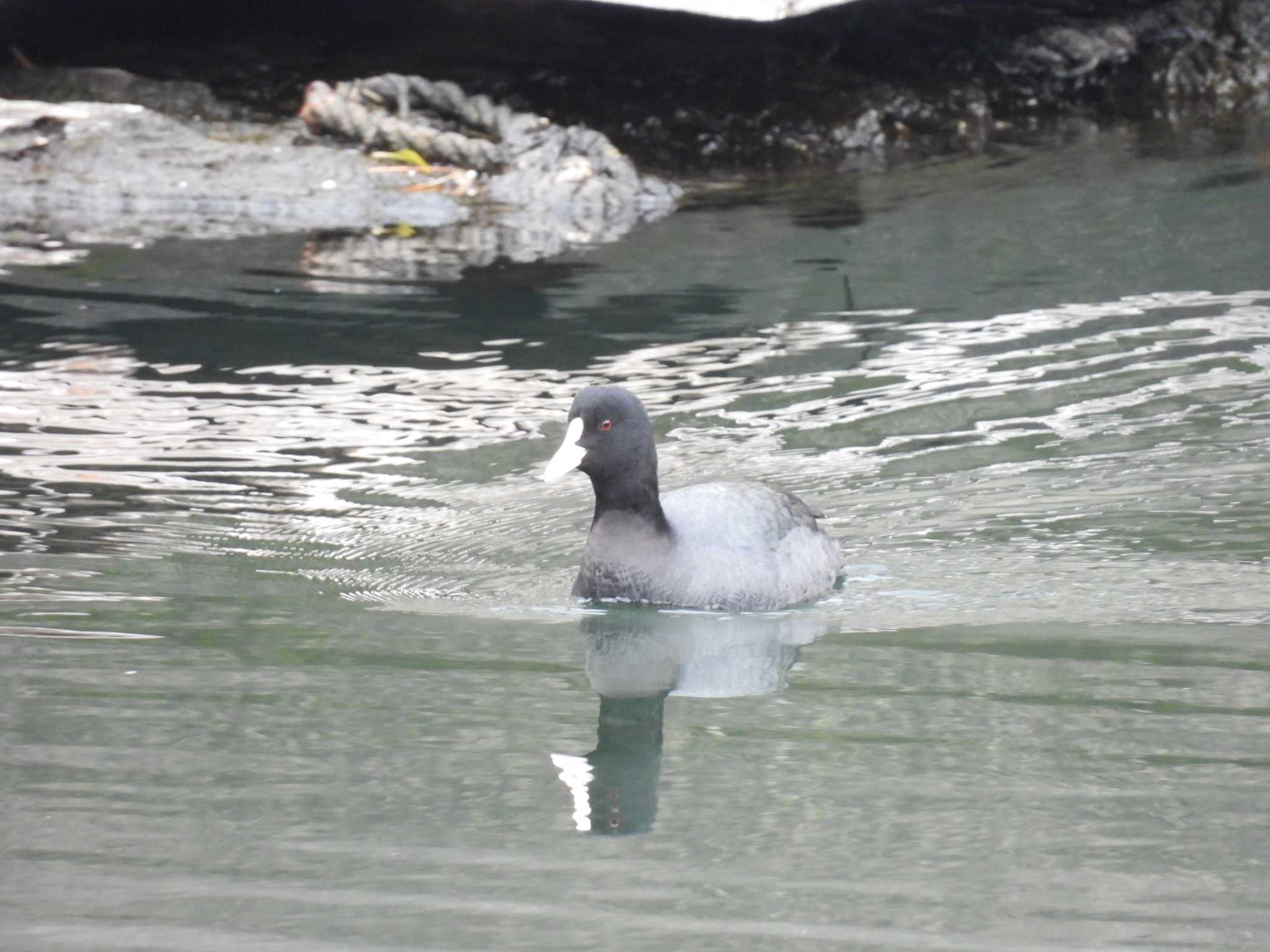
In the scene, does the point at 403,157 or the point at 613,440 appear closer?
the point at 613,440

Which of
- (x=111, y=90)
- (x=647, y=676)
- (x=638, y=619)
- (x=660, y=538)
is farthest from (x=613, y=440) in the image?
(x=111, y=90)

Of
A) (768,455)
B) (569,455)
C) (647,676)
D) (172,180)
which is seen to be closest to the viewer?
(647,676)

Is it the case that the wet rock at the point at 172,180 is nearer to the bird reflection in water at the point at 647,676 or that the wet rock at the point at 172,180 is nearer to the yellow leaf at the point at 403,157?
the yellow leaf at the point at 403,157

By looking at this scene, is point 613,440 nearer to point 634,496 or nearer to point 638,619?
point 634,496

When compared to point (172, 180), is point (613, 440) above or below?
below

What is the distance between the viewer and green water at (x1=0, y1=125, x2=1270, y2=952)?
3.97m

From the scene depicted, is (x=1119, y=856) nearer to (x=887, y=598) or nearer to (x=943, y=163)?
(x=887, y=598)

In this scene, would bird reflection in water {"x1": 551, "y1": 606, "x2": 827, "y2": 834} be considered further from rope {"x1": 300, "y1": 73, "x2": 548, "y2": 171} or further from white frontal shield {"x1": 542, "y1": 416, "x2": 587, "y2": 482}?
rope {"x1": 300, "y1": 73, "x2": 548, "y2": 171}

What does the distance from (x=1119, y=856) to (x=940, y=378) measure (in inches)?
180

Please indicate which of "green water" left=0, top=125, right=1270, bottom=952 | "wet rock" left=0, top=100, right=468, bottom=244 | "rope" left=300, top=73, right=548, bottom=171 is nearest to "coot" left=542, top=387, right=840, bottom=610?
"green water" left=0, top=125, right=1270, bottom=952

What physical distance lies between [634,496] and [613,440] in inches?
8.2

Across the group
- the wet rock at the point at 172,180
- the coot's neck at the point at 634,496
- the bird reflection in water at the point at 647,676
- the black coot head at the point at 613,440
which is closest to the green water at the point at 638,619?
the bird reflection in water at the point at 647,676

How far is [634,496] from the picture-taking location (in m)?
5.94

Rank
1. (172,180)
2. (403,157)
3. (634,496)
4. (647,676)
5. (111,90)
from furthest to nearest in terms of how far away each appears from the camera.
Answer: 1. (111,90)
2. (403,157)
3. (172,180)
4. (634,496)
5. (647,676)
